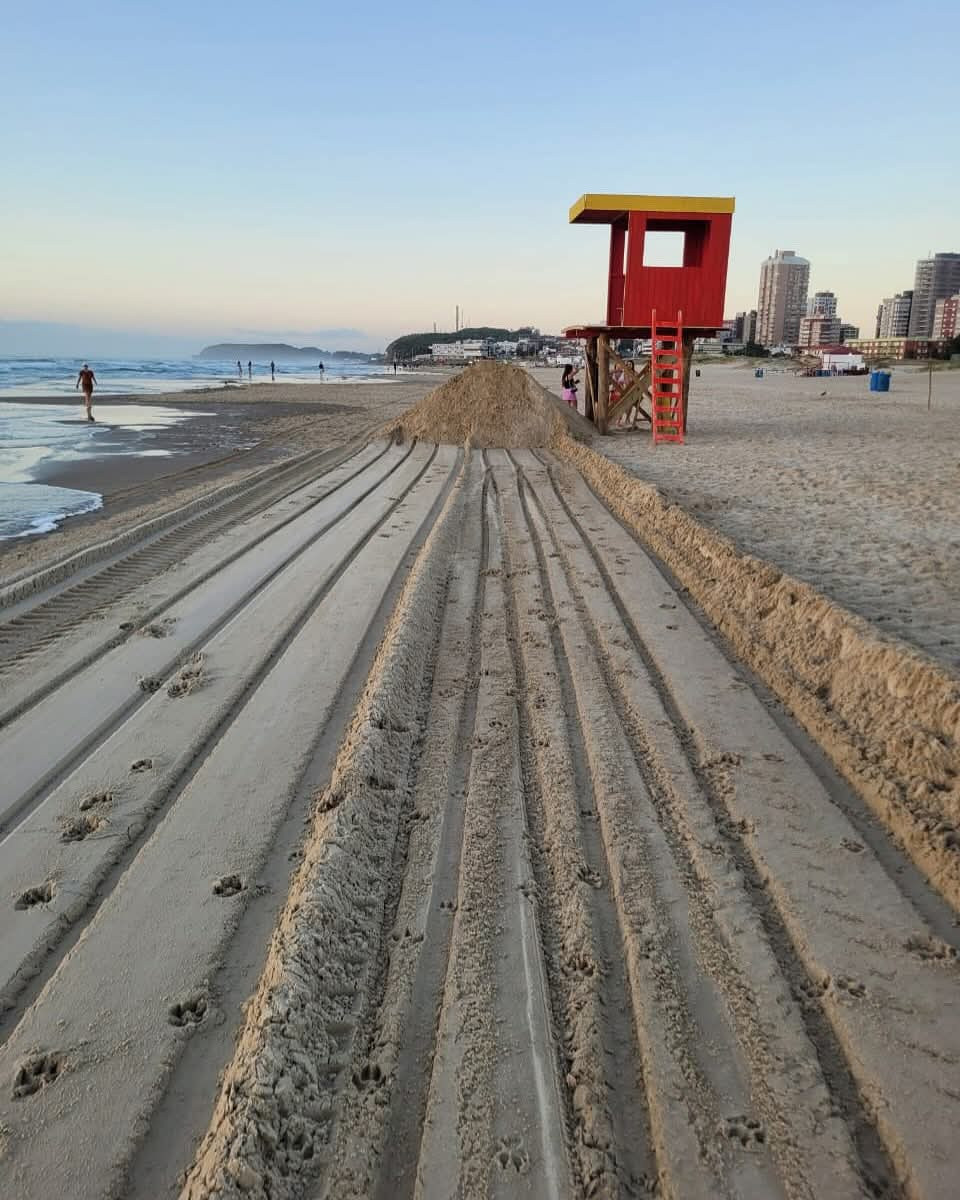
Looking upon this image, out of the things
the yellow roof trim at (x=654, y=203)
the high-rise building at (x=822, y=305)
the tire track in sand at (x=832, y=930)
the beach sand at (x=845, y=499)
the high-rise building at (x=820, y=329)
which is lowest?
the tire track in sand at (x=832, y=930)

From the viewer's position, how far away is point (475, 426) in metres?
15.1

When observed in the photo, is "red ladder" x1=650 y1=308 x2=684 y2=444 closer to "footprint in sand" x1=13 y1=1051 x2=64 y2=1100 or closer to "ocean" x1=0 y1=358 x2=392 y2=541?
"ocean" x1=0 y1=358 x2=392 y2=541

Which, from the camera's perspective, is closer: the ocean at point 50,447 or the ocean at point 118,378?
the ocean at point 50,447

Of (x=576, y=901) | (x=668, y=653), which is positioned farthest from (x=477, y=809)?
Answer: (x=668, y=653)

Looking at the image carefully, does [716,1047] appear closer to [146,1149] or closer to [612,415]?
[146,1149]

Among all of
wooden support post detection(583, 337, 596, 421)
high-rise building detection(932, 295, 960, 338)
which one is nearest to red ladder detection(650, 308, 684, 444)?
wooden support post detection(583, 337, 596, 421)

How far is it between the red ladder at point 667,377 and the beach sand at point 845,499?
20.3 inches

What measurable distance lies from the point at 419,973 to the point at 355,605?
3424 millimetres

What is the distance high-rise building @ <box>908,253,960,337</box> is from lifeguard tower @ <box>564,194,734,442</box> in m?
182

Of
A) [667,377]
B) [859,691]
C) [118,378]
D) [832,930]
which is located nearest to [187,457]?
[667,377]

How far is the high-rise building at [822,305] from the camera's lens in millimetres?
182500

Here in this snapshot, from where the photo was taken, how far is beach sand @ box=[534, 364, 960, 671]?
5162 mm

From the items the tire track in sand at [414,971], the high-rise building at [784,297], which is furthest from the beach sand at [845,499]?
the high-rise building at [784,297]

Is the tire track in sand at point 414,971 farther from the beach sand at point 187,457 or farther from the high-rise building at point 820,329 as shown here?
the high-rise building at point 820,329
